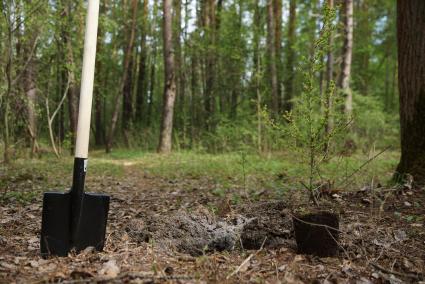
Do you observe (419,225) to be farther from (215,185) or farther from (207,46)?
(207,46)

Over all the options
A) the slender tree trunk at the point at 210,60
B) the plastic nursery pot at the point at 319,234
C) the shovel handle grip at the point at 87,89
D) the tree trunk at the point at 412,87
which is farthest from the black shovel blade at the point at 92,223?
the slender tree trunk at the point at 210,60

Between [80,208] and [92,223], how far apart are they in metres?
0.15

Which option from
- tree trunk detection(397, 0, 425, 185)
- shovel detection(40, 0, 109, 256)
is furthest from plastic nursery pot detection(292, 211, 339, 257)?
tree trunk detection(397, 0, 425, 185)

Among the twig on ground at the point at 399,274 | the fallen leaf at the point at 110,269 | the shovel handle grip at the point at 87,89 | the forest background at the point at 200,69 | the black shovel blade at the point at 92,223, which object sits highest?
the forest background at the point at 200,69

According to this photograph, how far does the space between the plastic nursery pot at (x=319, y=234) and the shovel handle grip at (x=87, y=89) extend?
5.36ft

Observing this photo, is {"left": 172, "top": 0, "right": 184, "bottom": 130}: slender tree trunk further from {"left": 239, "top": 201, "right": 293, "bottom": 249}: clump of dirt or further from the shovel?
the shovel

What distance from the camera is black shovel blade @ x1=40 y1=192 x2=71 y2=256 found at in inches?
119

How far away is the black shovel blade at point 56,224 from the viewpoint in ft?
9.89

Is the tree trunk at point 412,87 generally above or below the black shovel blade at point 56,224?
above

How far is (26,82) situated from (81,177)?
31.2 ft

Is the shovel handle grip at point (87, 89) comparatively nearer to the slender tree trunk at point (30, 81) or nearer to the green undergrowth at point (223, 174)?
the green undergrowth at point (223, 174)

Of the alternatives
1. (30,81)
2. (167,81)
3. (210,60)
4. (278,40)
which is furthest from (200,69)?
(30,81)

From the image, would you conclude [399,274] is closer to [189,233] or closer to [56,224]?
[189,233]

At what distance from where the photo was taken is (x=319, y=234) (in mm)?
3176
